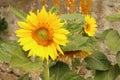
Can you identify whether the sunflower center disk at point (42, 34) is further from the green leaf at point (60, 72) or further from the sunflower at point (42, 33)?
the green leaf at point (60, 72)

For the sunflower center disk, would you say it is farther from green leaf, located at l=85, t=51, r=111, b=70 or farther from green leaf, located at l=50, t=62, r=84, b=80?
green leaf, located at l=85, t=51, r=111, b=70

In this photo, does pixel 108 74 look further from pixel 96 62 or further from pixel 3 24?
pixel 3 24

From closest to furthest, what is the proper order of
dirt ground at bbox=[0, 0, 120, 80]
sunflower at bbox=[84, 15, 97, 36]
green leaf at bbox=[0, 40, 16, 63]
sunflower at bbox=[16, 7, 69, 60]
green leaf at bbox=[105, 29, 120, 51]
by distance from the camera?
sunflower at bbox=[16, 7, 69, 60] < green leaf at bbox=[0, 40, 16, 63] < sunflower at bbox=[84, 15, 97, 36] < green leaf at bbox=[105, 29, 120, 51] < dirt ground at bbox=[0, 0, 120, 80]

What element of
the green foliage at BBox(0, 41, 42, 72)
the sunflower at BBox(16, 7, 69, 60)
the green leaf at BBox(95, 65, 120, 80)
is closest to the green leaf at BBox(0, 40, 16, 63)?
the green foliage at BBox(0, 41, 42, 72)

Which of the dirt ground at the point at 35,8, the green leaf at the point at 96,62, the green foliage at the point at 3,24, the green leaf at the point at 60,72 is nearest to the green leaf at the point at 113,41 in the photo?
the green leaf at the point at 96,62

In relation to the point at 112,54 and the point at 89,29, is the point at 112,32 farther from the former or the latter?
the point at 112,54

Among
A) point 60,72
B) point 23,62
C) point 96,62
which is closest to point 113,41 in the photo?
point 96,62

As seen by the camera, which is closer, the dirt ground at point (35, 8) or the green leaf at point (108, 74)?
the green leaf at point (108, 74)

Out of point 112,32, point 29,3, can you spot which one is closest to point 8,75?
point 29,3
